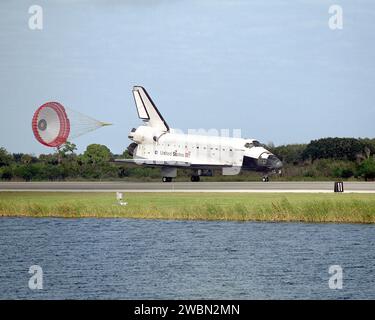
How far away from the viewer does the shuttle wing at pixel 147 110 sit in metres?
73.1

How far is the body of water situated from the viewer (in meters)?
29.0

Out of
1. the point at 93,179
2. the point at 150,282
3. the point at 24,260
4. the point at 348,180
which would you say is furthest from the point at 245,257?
the point at 93,179

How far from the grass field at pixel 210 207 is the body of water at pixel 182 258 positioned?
0.94m

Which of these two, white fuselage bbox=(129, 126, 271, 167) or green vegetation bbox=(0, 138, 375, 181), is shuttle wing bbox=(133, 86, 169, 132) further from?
green vegetation bbox=(0, 138, 375, 181)

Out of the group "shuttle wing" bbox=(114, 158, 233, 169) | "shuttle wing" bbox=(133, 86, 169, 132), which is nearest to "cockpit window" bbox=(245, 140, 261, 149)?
"shuttle wing" bbox=(114, 158, 233, 169)

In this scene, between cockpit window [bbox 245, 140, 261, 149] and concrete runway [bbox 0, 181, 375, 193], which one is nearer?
concrete runway [bbox 0, 181, 375, 193]

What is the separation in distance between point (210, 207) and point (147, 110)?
31.1 meters

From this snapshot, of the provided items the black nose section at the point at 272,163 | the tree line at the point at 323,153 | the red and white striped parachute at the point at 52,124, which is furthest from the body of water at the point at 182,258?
the tree line at the point at 323,153

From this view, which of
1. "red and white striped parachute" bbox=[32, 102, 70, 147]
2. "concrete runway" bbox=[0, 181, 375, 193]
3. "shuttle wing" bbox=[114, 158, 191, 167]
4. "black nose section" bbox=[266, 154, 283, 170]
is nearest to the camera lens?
"red and white striped parachute" bbox=[32, 102, 70, 147]

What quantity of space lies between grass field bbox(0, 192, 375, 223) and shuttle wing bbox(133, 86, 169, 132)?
69.1 feet

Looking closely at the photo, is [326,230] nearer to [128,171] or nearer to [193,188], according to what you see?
[193,188]

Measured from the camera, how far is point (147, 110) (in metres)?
74.2

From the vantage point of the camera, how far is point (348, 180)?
214ft

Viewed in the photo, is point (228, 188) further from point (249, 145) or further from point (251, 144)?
point (251, 144)
